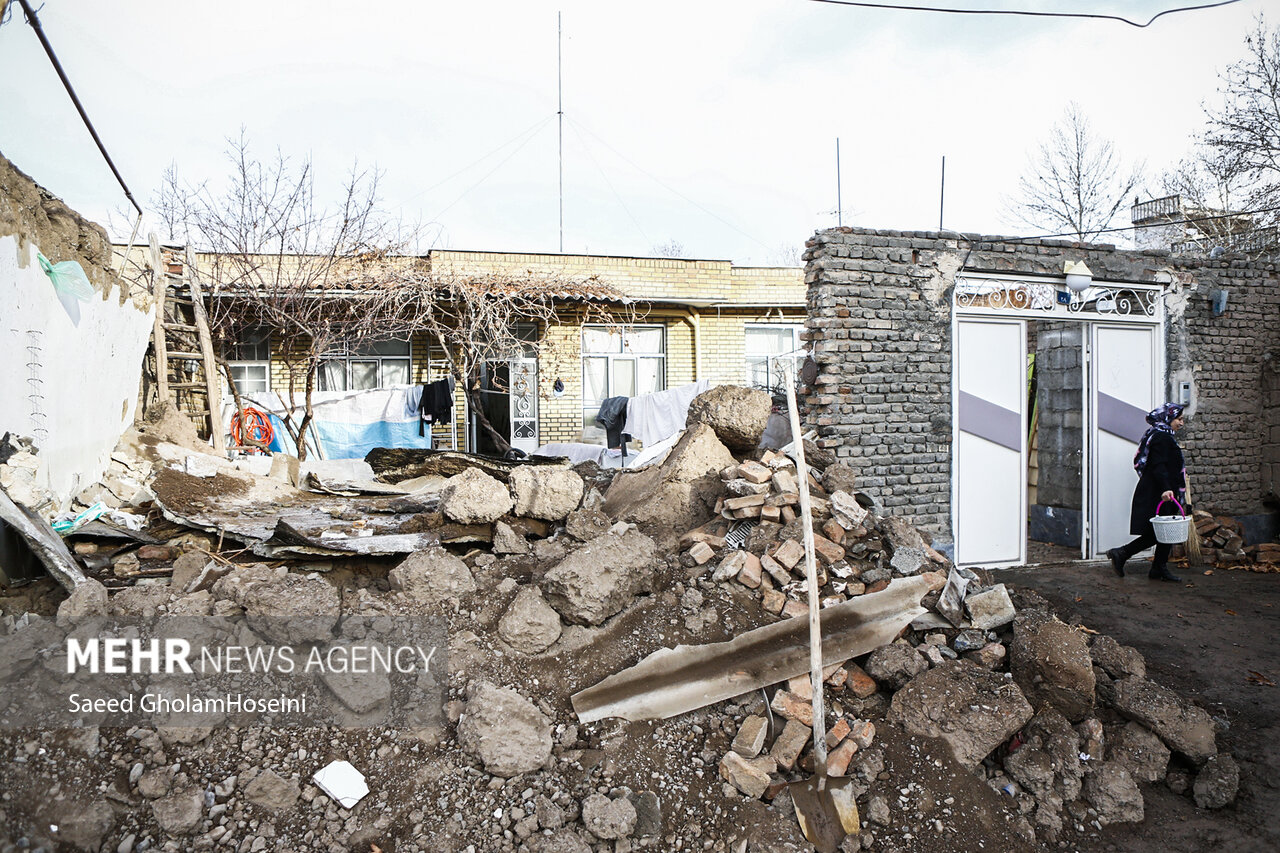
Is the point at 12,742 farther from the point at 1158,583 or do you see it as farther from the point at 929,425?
the point at 1158,583

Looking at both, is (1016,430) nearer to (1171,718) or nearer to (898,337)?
(898,337)

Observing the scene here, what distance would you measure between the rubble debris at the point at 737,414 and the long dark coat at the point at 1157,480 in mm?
4127

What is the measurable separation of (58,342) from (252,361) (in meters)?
7.07

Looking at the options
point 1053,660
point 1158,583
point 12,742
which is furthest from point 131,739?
point 1158,583

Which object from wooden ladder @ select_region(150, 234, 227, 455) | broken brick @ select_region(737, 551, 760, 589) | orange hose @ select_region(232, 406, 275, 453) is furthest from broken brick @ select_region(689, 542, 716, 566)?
orange hose @ select_region(232, 406, 275, 453)

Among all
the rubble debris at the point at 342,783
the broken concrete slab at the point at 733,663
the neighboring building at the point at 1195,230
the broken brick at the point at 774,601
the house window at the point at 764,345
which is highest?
the neighboring building at the point at 1195,230

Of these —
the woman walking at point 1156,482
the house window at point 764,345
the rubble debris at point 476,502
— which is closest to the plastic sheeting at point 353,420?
the rubble debris at point 476,502

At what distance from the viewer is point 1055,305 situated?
7.29 m

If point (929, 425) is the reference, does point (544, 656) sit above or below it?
below

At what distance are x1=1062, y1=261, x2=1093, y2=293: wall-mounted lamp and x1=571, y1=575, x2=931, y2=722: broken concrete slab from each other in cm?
496

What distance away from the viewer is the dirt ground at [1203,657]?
3318 millimetres

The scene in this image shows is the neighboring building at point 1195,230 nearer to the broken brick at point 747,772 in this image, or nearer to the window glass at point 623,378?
the window glass at point 623,378

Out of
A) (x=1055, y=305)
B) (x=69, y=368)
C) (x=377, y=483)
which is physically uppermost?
(x=1055, y=305)

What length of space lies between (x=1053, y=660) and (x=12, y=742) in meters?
4.82
